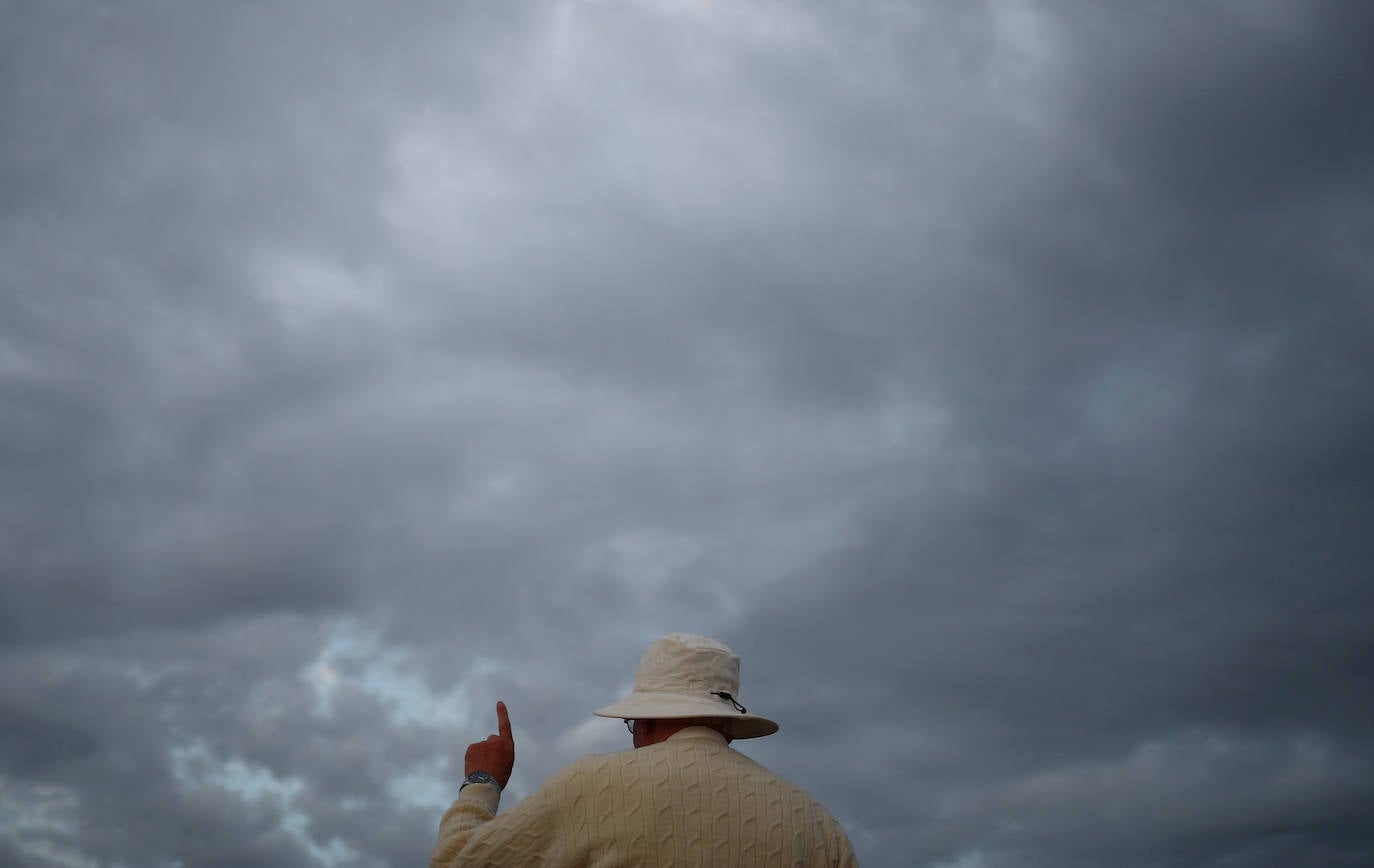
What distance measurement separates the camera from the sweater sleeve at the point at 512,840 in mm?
5492

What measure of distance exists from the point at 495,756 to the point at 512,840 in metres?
0.84

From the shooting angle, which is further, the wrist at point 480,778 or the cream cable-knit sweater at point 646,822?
the wrist at point 480,778

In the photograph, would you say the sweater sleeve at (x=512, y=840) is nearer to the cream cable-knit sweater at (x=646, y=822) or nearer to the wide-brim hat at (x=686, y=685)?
the cream cable-knit sweater at (x=646, y=822)

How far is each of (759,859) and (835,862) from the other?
58 centimetres

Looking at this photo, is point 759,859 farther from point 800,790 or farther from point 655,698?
point 655,698

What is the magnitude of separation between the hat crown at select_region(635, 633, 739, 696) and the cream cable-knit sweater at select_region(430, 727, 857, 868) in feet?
1.42

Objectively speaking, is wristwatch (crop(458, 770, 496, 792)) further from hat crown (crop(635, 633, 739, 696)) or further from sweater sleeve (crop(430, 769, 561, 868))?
hat crown (crop(635, 633, 739, 696))

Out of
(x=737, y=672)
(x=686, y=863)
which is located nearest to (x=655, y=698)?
(x=737, y=672)

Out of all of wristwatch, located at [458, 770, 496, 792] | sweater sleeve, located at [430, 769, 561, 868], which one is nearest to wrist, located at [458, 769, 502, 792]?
wristwatch, located at [458, 770, 496, 792]

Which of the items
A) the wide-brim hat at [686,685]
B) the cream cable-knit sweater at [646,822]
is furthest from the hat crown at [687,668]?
the cream cable-knit sweater at [646,822]

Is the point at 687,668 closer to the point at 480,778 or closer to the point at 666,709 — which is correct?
the point at 666,709

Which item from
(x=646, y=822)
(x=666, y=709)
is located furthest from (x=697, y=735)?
(x=646, y=822)

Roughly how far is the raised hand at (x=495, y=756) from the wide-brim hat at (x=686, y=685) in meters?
0.58

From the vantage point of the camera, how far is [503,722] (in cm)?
647
